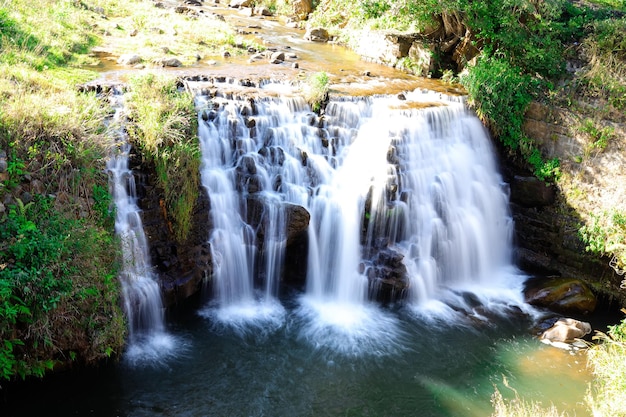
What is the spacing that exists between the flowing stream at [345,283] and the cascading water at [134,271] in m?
0.05

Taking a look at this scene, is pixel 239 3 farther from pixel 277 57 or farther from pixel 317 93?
pixel 317 93

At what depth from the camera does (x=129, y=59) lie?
585 inches

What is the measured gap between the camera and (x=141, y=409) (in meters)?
7.87

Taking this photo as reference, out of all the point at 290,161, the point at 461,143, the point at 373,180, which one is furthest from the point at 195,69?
the point at 461,143

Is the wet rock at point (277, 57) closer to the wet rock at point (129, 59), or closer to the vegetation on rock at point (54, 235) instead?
the wet rock at point (129, 59)

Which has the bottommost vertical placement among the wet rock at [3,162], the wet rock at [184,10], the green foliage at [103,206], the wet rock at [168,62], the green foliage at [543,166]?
the green foliage at [103,206]

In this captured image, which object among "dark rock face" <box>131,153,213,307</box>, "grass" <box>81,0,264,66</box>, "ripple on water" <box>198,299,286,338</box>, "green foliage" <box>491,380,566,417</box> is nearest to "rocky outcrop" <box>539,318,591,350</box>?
"green foliage" <box>491,380,566,417</box>

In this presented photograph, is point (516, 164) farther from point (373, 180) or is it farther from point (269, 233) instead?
point (269, 233)

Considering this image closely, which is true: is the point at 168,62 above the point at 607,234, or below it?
above

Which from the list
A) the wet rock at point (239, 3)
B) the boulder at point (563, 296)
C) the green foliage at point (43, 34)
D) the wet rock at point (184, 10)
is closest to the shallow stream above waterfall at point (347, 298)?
the boulder at point (563, 296)

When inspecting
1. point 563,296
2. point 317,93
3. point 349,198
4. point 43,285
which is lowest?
point 563,296

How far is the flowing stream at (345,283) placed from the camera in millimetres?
8578

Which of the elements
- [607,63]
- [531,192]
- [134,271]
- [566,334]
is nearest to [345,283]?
[134,271]

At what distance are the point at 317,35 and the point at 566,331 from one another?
16.8 metres
